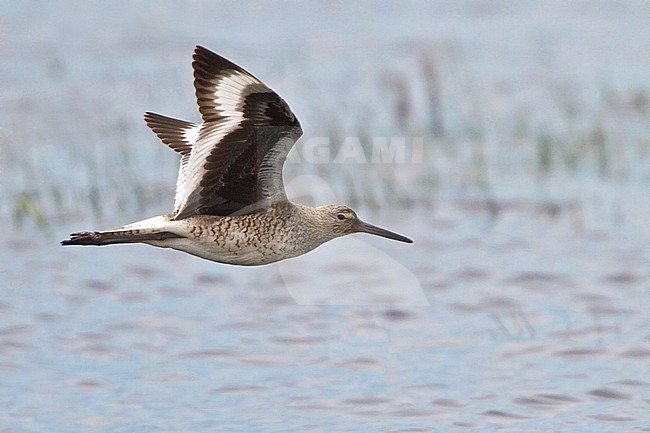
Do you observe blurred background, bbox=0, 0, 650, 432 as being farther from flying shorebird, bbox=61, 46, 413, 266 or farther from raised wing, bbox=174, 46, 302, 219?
raised wing, bbox=174, 46, 302, 219

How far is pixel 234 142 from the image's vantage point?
257 inches

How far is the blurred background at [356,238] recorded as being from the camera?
8.61 m

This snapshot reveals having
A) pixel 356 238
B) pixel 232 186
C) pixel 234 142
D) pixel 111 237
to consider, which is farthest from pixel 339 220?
pixel 356 238

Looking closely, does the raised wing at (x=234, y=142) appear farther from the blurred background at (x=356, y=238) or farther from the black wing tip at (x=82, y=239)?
the blurred background at (x=356, y=238)

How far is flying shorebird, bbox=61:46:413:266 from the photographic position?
21.1 ft

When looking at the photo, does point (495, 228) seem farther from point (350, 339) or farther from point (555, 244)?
point (350, 339)

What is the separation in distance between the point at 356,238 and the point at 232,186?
4.51 meters

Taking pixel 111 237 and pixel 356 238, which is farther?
pixel 356 238

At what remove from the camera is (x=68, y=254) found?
10766 mm

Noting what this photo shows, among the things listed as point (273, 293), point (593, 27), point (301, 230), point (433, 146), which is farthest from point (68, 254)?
point (593, 27)

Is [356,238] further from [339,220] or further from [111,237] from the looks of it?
[111,237]

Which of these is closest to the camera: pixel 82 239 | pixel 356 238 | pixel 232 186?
pixel 82 239

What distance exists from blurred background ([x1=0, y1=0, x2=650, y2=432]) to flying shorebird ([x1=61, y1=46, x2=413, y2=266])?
1664 mm

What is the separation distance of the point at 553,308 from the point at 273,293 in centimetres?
181
